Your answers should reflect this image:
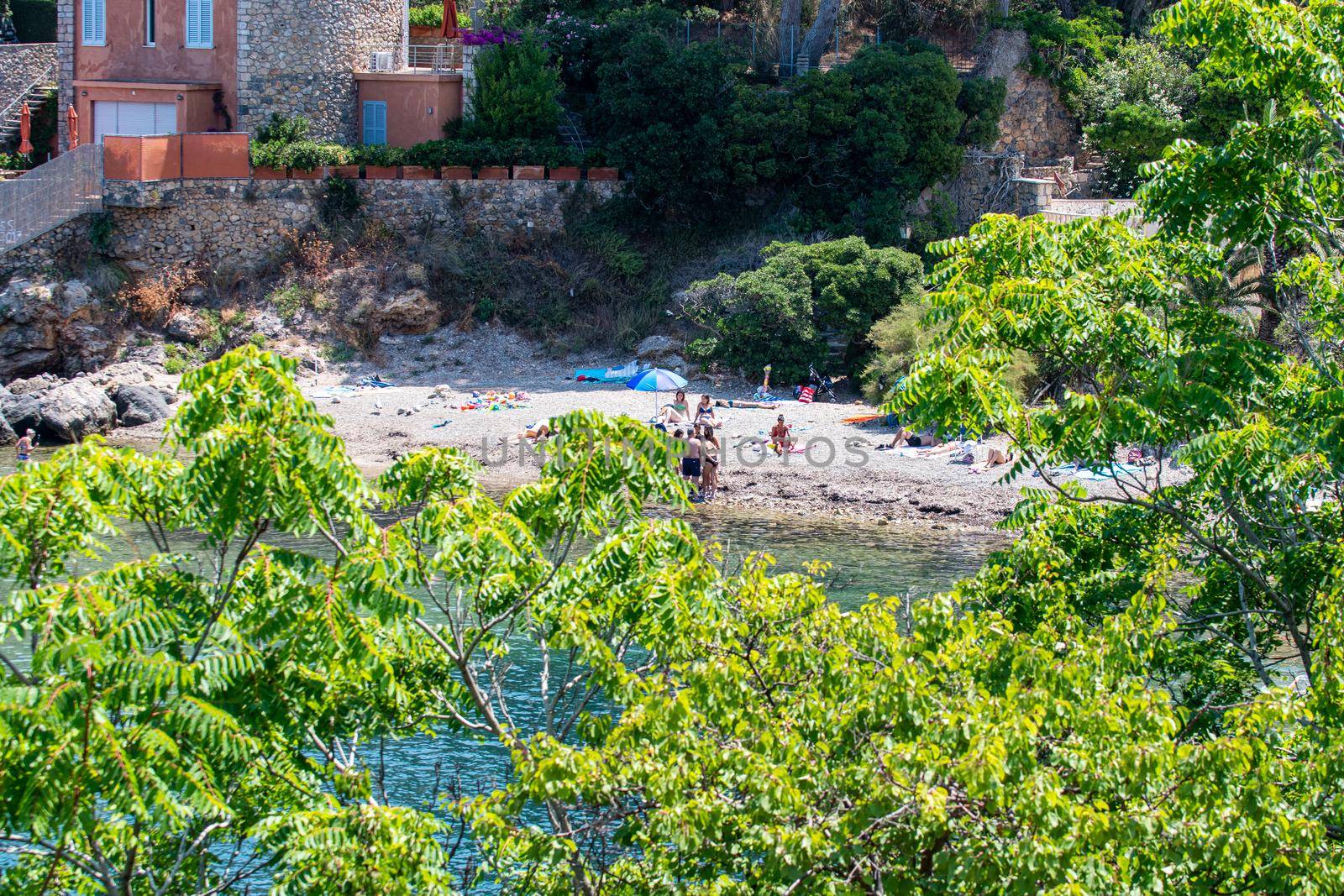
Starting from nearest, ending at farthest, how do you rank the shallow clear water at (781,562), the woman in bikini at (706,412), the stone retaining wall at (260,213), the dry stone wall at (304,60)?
1. the shallow clear water at (781,562)
2. the woman in bikini at (706,412)
3. the stone retaining wall at (260,213)
4. the dry stone wall at (304,60)

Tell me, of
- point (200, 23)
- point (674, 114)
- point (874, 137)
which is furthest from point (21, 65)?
point (874, 137)

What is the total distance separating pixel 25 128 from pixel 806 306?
24.1m

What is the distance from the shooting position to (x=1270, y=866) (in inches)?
257

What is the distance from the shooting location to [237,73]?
40.6 meters

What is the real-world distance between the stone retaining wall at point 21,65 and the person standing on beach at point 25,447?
1634cm

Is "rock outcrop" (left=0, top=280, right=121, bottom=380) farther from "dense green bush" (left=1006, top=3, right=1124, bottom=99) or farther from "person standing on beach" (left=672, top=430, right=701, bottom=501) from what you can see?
"dense green bush" (left=1006, top=3, right=1124, bottom=99)

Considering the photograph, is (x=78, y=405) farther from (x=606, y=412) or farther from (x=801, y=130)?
(x=801, y=130)

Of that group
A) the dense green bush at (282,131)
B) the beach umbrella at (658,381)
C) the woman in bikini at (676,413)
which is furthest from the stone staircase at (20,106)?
the woman in bikini at (676,413)

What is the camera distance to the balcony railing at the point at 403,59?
4194cm

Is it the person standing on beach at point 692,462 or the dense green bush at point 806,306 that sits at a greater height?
the dense green bush at point 806,306

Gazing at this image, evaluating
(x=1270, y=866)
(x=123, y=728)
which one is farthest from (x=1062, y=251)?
(x=123, y=728)

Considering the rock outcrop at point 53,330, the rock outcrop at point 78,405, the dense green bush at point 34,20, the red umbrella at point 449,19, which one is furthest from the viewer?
the dense green bush at point 34,20

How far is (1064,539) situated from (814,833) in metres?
5.01

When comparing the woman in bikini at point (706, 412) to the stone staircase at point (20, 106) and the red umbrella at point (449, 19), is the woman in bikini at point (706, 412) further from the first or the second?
the stone staircase at point (20, 106)
